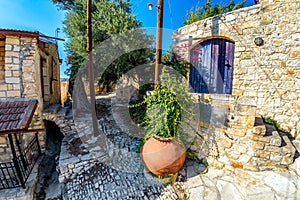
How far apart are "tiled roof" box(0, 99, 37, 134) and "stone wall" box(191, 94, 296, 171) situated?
11.2 feet

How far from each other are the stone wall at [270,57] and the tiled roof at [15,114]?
4.84 m

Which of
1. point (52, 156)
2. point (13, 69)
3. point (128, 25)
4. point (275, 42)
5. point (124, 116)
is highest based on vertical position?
point (128, 25)

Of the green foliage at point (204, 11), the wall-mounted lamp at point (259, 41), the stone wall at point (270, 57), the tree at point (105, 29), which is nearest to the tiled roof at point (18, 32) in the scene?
the tree at point (105, 29)


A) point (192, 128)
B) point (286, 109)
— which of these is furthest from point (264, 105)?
point (192, 128)

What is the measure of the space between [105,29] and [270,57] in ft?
15.2

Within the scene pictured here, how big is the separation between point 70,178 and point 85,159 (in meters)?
0.44

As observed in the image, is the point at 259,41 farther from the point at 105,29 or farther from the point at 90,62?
the point at 105,29

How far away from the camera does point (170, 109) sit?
2.69 metres

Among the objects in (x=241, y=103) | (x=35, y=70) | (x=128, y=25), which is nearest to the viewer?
(x=241, y=103)

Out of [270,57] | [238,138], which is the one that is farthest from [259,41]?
[238,138]

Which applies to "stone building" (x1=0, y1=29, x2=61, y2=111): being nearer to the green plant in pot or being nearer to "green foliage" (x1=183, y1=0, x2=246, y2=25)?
the green plant in pot

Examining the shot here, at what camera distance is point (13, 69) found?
336 centimetres

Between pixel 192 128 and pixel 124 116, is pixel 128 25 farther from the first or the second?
pixel 192 128

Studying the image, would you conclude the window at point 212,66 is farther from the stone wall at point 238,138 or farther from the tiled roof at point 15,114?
the tiled roof at point 15,114
